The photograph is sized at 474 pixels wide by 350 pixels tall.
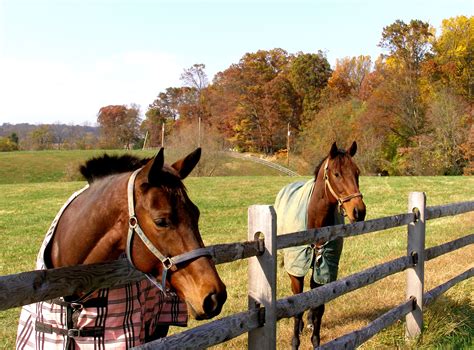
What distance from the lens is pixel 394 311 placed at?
5.01 meters

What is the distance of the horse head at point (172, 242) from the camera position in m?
2.31

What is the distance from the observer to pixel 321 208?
571cm

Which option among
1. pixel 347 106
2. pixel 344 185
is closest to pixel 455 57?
pixel 347 106

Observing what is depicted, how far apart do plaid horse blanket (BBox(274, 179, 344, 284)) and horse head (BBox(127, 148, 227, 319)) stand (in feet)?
10.5

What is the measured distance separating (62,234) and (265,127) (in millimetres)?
56993

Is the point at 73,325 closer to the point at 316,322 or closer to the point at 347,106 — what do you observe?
the point at 316,322

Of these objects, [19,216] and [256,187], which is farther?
[256,187]

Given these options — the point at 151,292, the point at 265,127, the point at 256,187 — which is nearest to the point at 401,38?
the point at 265,127

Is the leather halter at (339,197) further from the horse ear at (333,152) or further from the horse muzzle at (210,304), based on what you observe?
the horse muzzle at (210,304)

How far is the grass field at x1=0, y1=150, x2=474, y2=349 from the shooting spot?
561 centimetres

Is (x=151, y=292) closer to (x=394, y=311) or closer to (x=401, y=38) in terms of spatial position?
(x=394, y=311)

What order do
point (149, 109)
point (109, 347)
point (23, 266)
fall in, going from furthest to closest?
point (149, 109) → point (23, 266) → point (109, 347)

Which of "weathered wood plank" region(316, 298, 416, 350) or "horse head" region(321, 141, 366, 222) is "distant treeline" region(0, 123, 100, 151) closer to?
"horse head" region(321, 141, 366, 222)

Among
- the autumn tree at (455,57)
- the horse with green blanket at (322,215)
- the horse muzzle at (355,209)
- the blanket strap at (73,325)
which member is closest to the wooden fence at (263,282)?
the blanket strap at (73,325)
